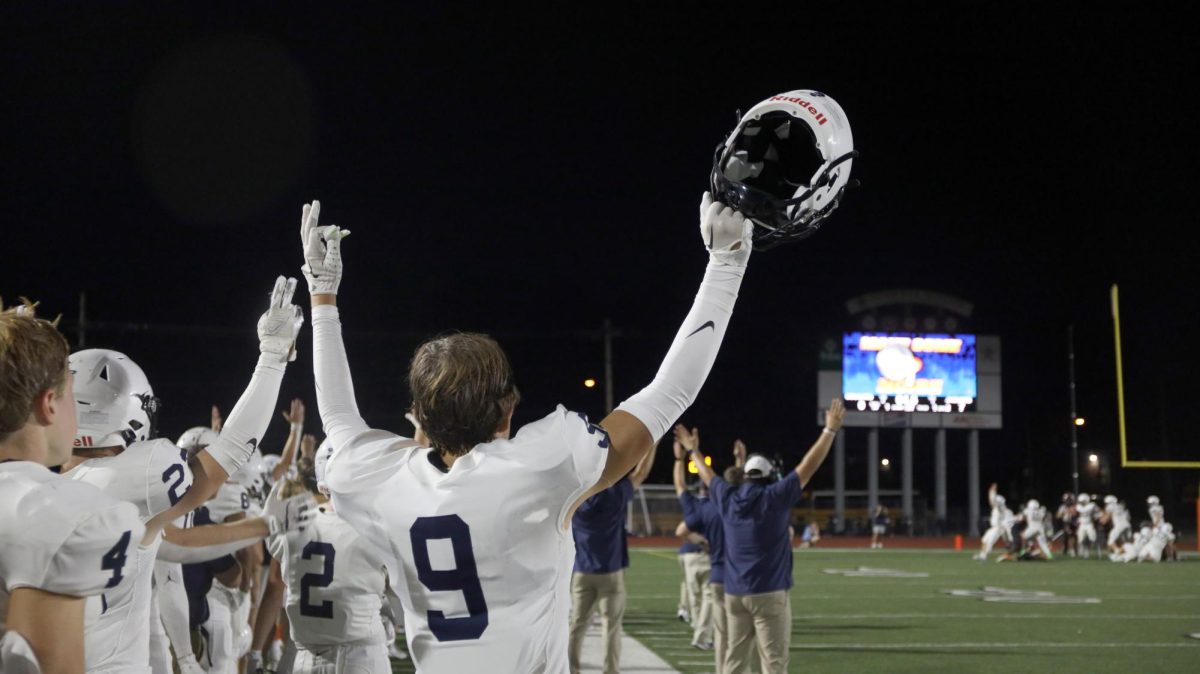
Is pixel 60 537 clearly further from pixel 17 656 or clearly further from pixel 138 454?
pixel 138 454

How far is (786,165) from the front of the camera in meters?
2.76

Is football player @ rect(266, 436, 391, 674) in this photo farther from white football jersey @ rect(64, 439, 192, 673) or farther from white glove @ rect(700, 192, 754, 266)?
white glove @ rect(700, 192, 754, 266)

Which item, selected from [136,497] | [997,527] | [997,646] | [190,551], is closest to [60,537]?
[136,497]

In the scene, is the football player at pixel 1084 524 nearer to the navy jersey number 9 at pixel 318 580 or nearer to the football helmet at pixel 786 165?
the navy jersey number 9 at pixel 318 580

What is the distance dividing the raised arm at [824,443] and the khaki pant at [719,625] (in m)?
1.73

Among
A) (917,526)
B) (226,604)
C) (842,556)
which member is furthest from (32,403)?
(917,526)

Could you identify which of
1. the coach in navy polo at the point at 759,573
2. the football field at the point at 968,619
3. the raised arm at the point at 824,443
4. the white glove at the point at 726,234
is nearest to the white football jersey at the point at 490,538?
the white glove at the point at 726,234

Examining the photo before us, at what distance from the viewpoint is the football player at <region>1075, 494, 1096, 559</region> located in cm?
2886

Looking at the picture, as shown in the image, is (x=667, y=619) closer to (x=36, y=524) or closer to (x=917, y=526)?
(x=36, y=524)

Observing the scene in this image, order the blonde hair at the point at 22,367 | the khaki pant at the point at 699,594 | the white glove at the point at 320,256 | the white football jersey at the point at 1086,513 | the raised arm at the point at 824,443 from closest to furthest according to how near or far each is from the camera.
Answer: the blonde hair at the point at 22,367, the white glove at the point at 320,256, the raised arm at the point at 824,443, the khaki pant at the point at 699,594, the white football jersey at the point at 1086,513

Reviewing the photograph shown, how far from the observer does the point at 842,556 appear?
27953mm

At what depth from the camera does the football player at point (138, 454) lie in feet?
10.3

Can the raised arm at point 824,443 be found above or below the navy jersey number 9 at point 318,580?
above

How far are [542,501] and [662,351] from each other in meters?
64.0
